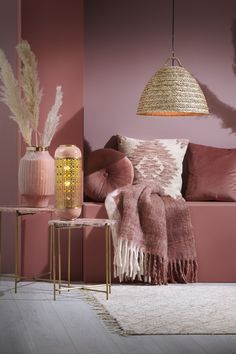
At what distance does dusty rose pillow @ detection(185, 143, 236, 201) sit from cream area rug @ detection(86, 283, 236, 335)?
0.83 metres

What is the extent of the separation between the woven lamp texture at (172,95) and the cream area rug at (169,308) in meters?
1.23

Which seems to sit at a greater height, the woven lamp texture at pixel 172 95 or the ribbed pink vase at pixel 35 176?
the woven lamp texture at pixel 172 95

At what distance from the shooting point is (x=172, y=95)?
16.8 ft

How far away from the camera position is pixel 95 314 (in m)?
3.95

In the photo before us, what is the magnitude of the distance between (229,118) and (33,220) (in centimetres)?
187

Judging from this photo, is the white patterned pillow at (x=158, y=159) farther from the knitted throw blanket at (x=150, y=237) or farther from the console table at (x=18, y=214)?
the console table at (x=18, y=214)

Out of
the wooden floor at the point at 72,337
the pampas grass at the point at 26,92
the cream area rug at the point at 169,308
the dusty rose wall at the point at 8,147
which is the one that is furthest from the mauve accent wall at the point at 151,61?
the wooden floor at the point at 72,337

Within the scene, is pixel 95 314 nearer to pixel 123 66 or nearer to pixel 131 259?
pixel 131 259

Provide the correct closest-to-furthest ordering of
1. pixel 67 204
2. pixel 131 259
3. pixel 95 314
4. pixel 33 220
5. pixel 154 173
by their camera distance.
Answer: pixel 95 314
pixel 67 204
pixel 131 259
pixel 33 220
pixel 154 173

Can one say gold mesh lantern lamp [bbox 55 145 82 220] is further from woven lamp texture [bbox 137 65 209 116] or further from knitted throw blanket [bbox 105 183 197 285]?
woven lamp texture [bbox 137 65 209 116]

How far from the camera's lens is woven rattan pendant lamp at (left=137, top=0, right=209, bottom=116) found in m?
5.10

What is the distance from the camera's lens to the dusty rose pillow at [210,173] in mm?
5484

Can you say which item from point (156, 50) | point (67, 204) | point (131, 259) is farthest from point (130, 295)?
point (156, 50)

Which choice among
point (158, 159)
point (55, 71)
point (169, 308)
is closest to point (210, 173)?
point (158, 159)
